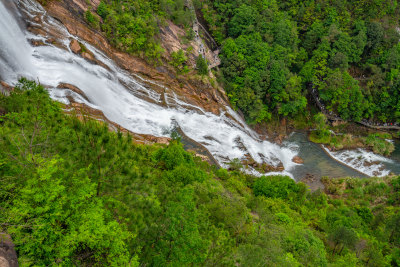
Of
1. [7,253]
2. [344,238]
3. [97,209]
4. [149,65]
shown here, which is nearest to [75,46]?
[149,65]

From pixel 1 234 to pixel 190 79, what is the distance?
2830 centimetres

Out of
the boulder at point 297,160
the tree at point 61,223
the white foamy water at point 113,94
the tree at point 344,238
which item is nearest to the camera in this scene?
the tree at point 61,223

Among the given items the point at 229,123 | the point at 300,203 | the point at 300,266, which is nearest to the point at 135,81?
the point at 229,123

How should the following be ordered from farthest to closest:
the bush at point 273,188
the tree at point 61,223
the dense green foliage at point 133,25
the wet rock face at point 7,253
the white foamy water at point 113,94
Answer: the dense green foliage at point 133,25, the bush at point 273,188, the white foamy water at point 113,94, the tree at point 61,223, the wet rock face at point 7,253

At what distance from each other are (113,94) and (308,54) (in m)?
35.1

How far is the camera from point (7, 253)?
531 cm

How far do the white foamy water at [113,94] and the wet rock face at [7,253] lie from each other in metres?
17.5

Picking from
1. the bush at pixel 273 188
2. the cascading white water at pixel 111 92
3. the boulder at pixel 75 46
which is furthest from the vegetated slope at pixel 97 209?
the boulder at pixel 75 46

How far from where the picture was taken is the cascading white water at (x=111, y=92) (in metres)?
21.5

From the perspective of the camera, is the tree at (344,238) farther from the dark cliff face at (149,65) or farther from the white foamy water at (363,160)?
the white foamy water at (363,160)

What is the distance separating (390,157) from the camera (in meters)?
38.0

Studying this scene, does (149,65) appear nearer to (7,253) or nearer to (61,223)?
(61,223)

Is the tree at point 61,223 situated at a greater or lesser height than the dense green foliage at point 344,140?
greater

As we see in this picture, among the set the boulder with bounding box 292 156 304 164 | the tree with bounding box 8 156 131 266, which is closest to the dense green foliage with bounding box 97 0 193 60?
the boulder with bounding box 292 156 304 164
